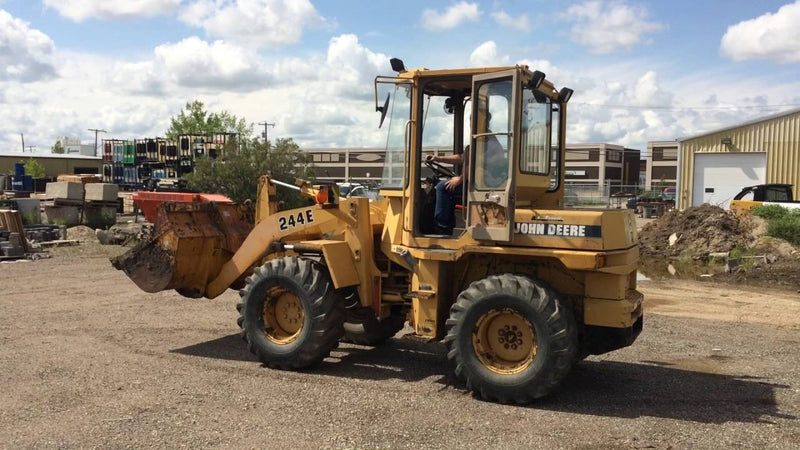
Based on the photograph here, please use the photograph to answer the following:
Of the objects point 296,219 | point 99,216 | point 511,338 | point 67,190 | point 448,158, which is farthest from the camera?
point 99,216

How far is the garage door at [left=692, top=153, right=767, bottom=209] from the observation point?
2923 centimetres

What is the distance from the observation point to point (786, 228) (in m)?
18.2

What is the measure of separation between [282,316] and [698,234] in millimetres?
15132

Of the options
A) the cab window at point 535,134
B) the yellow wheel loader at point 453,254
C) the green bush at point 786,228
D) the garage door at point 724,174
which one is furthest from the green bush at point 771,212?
the cab window at point 535,134

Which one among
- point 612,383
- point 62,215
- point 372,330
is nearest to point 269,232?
point 372,330

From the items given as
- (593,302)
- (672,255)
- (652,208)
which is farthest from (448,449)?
(652,208)

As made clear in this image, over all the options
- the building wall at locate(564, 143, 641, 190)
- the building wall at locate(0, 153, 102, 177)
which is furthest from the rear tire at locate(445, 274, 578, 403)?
the building wall at locate(0, 153, 102, 177)

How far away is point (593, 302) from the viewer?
6.44 meters

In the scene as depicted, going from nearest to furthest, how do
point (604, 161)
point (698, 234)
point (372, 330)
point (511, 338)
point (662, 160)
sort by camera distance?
point (511, 338) < point (372, 330) < point (698, 234) < point (604, 161) < point (662, 160)

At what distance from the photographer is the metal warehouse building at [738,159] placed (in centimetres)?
2836

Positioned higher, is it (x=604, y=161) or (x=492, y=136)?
(x=604, y=161)

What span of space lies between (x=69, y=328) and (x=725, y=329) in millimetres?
8848

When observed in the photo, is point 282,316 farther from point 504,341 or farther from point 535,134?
point 535,134

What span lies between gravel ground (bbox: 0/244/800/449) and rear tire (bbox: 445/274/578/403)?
0.71ft
